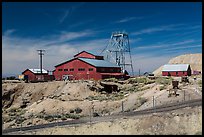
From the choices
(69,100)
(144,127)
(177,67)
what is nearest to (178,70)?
(177,67)

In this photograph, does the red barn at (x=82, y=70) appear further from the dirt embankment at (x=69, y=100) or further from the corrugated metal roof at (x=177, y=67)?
the corrugated metal roof at (x=177, y=67)

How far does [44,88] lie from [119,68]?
27687mm

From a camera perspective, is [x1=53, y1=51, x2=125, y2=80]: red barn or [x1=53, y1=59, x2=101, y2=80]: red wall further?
[x1=53, y1=51, x2=125, y2=80]: red barn

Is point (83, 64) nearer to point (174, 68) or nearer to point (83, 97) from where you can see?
point (83, 97)

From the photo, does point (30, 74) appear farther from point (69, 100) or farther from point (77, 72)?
point (69, 100)

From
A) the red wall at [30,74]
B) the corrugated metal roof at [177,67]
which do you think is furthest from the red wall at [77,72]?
the corrugated metal roof at [177,67]

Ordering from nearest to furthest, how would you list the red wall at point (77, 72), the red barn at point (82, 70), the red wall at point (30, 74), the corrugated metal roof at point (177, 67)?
1. the red wall at point (77, 72)
2. the red barn at point (82, 70)
3. the red wall at point (30, 74)
4. the corrugated metal roof at point (177, 67)

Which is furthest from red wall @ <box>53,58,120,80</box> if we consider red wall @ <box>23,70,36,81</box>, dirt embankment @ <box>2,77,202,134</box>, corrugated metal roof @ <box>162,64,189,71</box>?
corrugated metal roof @ <box>162,64,189,71</box>

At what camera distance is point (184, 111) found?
24391 mm

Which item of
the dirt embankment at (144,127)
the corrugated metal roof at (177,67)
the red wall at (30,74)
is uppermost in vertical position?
the corrugated metal roof at (177,67)

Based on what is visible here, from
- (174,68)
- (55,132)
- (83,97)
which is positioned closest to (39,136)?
(55,132)

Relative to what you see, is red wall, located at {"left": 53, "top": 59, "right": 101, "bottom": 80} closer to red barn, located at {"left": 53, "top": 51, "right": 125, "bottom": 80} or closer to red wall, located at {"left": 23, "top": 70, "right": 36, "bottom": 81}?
red barn, located at {"left": 53, "top": 51, "right": 125, "bottom": 80}

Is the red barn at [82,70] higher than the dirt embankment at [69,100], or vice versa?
the red barn at [82,70]

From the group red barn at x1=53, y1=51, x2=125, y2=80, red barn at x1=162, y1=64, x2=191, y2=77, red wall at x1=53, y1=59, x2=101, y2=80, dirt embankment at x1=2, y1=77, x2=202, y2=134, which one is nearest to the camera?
dirt embankment at x1=2, y1=77, x2=202, y2=134
